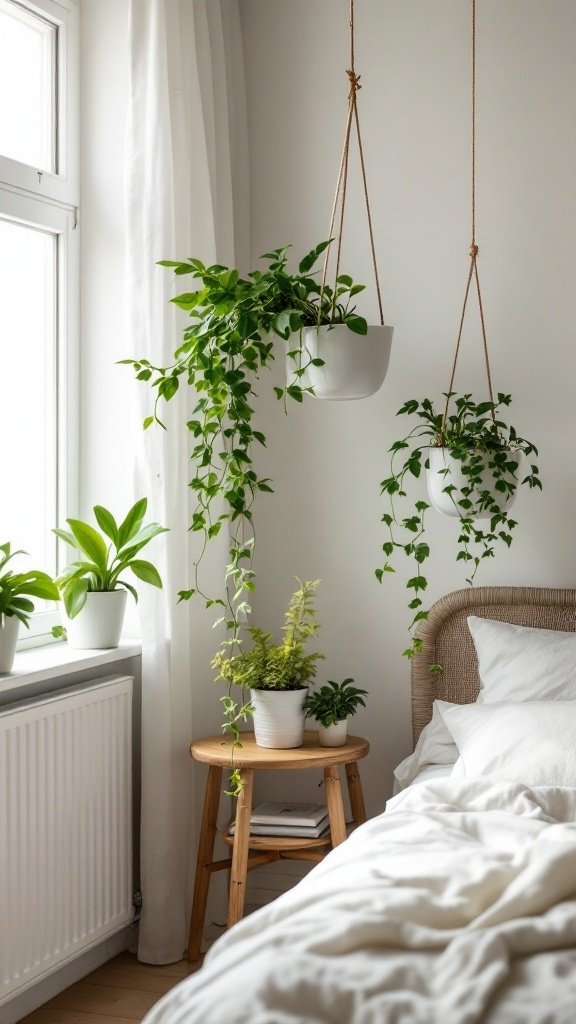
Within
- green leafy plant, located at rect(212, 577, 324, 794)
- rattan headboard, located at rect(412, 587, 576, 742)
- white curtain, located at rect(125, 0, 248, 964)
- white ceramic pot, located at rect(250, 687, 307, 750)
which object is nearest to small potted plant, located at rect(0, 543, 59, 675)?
white curtain, located at rect(125, 0, 248, 964)

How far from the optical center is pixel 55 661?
279cm

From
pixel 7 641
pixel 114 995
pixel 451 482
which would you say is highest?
pixel 451 482

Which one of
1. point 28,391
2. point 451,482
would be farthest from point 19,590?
point 451,482

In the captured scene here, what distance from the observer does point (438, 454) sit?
3002 mm

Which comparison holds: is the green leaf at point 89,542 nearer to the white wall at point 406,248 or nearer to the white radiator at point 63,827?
the white radiator at point 63,827

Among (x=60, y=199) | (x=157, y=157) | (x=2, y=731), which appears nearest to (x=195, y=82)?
(x=157, y=157)

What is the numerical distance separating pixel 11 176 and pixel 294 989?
7.40 feet

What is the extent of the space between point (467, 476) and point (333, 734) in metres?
0.82

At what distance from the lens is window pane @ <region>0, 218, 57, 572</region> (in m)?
3.02

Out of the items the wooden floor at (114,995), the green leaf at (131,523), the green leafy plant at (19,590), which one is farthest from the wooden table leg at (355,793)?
the green leafy plant at (19,590)

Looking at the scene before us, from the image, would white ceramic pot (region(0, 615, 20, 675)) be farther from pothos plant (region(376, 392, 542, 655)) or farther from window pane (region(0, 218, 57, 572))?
pothos plant (region(376, 392, 542, 655))

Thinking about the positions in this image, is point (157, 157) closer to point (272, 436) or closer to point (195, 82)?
point (195, 82)

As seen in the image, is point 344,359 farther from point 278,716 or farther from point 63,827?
point 63,827

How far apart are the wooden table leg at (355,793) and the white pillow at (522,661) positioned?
436 mm
